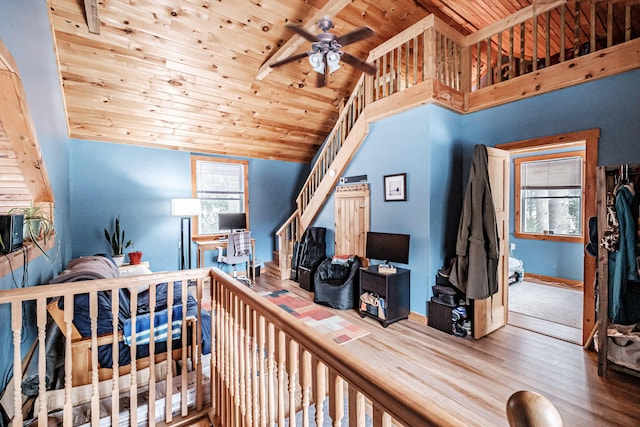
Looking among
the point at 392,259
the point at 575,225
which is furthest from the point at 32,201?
the point at 575,225

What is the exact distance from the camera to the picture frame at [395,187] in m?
3.71

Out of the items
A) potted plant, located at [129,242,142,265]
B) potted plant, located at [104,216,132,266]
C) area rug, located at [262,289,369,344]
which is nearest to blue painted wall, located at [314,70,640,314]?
area rug, located at [262,289,369,344]

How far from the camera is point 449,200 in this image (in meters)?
3.67

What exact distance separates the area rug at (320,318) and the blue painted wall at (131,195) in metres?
2.13

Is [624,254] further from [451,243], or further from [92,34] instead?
[92,34]

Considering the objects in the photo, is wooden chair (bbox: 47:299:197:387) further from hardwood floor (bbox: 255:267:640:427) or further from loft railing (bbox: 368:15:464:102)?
loft railing (bbox: 368:15:464:102)

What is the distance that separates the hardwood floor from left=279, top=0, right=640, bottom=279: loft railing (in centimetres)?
262

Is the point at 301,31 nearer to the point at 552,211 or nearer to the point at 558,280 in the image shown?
the point at 552,211

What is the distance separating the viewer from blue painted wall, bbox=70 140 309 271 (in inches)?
178

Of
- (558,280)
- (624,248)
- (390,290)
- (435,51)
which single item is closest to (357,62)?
(435,51)

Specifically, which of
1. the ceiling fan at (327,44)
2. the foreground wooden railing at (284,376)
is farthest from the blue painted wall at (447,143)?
the foreground wooden railing at (284,376)

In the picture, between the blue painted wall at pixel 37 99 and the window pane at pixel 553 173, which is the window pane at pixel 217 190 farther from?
the window pane at pixel 553 173

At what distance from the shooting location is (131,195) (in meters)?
4.91

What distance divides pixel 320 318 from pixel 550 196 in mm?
4800
